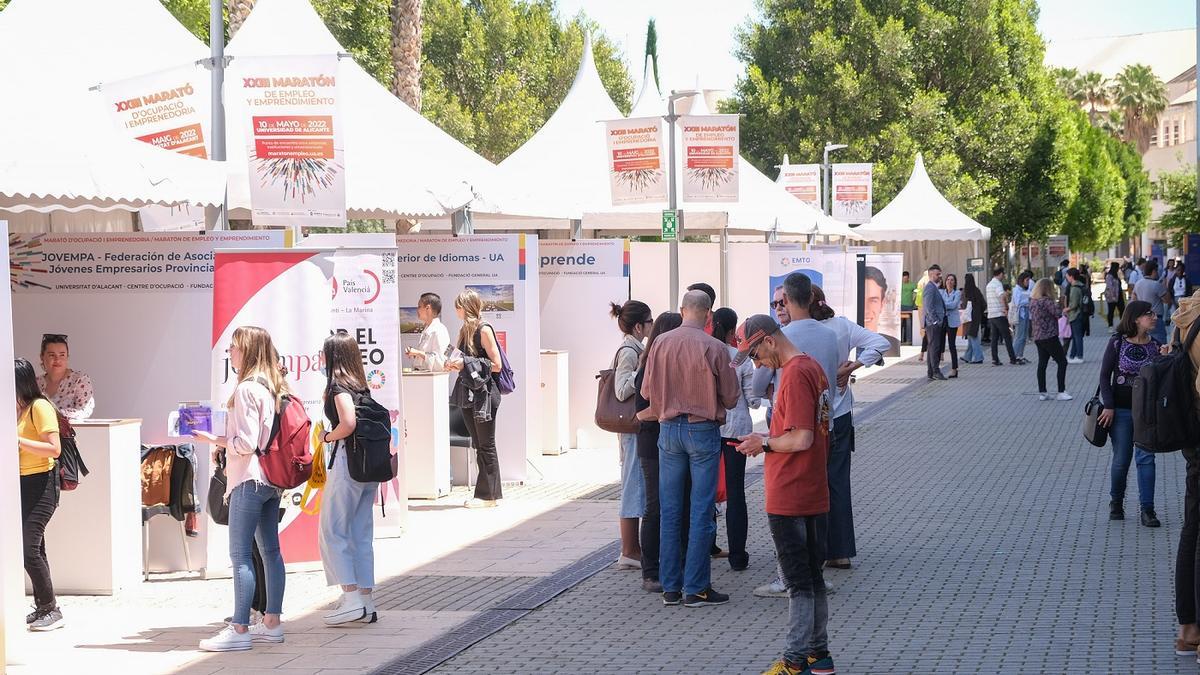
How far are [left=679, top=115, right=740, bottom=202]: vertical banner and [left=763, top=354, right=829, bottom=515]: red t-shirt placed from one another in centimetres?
1171

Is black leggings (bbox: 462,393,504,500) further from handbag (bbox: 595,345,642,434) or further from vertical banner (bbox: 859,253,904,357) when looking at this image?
vertical banner (bbox: 859,253,904,357)

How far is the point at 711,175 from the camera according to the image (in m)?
19.0

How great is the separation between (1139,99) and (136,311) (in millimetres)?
122251

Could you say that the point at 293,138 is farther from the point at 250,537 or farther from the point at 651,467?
the point at 250,537

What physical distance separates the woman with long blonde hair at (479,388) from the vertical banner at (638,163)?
5.40m

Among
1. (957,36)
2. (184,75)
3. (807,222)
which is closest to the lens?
(184,75)

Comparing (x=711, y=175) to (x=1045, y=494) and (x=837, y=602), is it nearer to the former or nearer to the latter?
(x=1045, y=494)

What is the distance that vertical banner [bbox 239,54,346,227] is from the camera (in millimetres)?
11047

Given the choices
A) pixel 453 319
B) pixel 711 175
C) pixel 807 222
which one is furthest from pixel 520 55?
pixel 453 319

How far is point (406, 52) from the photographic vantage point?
945 inches

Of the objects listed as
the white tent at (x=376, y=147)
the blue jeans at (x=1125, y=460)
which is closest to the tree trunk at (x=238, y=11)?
the white tent at (x=376, y=147)

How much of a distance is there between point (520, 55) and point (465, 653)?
50.8 metres

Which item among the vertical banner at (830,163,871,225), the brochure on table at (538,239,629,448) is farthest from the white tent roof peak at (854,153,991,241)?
the brochure on table at (538,239,629,448)

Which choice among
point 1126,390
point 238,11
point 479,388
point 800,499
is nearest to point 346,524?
point 800,499
